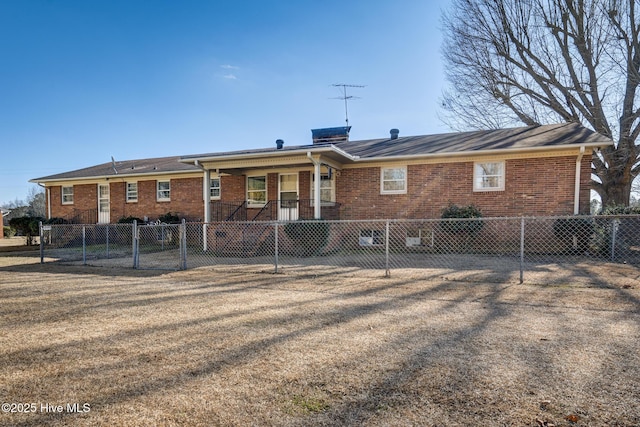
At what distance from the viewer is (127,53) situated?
13141 millimetres

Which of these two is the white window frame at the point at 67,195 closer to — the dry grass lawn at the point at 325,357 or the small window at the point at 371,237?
the dry grass lawn at the point at 325,357

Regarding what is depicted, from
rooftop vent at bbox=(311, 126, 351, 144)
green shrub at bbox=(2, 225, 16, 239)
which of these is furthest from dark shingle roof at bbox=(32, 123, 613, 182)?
green shrub at bbox=(2, 225, 16, 239)

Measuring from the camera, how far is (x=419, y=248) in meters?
11.9

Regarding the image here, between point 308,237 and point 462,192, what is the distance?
570cm

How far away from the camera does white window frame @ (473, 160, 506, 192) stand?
11820 millimetres

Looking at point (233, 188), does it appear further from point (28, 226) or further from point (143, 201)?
point (28, 226)

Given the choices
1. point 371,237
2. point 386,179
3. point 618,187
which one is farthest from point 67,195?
point 618,187

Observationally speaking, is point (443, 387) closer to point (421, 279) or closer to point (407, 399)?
point (407, 399)

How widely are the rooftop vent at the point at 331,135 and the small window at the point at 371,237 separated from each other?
7.42 meters

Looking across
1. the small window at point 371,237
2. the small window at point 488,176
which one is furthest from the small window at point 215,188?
the small window at point 488,176

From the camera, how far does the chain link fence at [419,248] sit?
Result: 27.3 feet

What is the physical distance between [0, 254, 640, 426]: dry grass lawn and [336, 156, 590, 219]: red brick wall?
6384 mm

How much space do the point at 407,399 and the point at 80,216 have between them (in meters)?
21.0

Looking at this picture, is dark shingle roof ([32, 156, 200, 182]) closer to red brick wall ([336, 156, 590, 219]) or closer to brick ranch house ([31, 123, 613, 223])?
brick ranch house ([31, 123, 613, 223])
